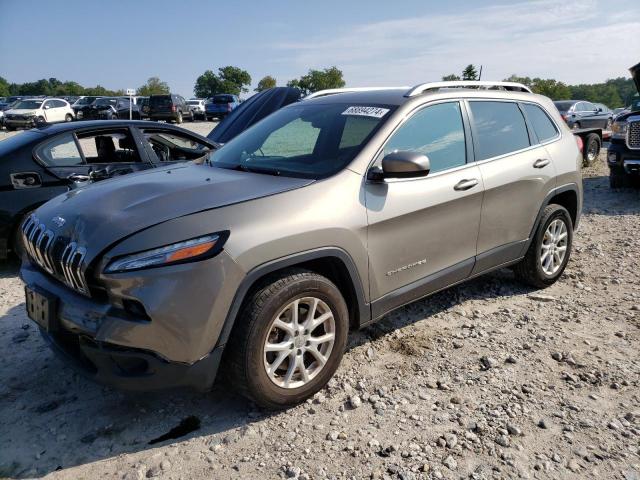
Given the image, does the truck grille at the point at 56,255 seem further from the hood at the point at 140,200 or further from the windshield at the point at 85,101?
the windshield at the point at 85,101

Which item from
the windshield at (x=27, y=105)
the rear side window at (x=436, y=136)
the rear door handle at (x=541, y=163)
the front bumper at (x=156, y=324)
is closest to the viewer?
the front bumper at (x=156, y=324)

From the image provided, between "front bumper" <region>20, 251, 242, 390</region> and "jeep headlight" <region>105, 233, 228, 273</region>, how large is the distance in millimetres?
31

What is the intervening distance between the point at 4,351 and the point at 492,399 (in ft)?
10.7

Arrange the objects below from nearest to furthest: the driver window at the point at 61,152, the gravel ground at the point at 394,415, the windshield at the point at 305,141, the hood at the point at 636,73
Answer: the gravel ground at the point at 394,415 < the windshield at the point at 305,141 < the driver window at the point at 61,152 < the hood at the point at 636,73

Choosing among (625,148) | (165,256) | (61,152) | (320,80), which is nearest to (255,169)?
(165,256)

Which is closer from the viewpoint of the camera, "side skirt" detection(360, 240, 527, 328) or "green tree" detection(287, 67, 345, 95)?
"side skirt" detection(360, 240, 527, 328)

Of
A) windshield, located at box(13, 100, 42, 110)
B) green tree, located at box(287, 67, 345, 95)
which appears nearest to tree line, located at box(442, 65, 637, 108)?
green tree, located at box(287, 67, 345, 95)

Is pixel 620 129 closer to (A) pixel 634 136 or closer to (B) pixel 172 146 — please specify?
(A) pixel 634 136

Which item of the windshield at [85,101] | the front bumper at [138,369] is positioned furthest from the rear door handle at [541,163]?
the windshield at [85,101]

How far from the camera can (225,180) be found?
3.05 metres

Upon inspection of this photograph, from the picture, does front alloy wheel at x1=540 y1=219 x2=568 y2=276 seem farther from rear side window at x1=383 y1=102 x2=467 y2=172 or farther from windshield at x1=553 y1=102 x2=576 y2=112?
Result: windshield at x1=553 y1=102 x2=576 y2=112

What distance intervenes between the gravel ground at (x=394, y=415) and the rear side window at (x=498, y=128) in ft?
4.34

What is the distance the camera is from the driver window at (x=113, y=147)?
18.3 ft

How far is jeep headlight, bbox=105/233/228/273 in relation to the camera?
2354mm
